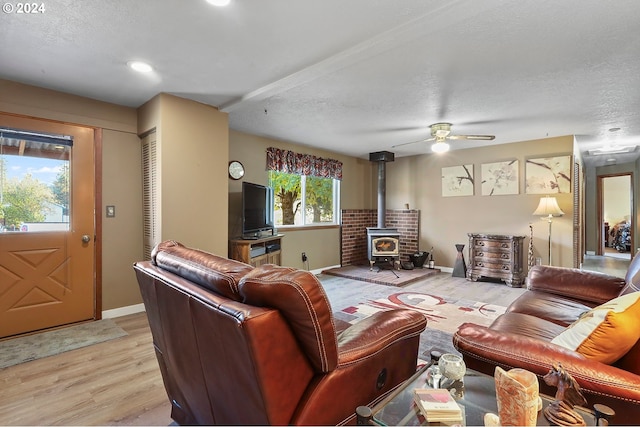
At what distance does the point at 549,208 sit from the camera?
176 inches

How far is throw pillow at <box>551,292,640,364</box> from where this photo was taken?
1187mm

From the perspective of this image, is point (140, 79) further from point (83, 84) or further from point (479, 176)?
point (479, 176)

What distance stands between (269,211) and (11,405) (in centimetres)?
307

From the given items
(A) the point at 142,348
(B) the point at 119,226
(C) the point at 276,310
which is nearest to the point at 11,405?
(A) the point at 142,348

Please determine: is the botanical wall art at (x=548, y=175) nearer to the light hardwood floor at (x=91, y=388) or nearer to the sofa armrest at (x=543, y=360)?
the sofa armrest at (x=543, y=360)

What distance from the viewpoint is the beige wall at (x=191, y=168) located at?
3.07m

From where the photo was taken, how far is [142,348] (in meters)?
2.60

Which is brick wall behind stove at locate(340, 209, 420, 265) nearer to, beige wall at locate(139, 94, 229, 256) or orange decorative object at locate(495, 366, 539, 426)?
beige wall at locate(139, 94, 229, 256)

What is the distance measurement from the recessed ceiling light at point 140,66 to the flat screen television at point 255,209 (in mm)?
1608

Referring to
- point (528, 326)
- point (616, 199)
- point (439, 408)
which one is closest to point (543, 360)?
point (439, 408)

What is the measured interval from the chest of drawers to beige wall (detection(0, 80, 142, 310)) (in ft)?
16.0

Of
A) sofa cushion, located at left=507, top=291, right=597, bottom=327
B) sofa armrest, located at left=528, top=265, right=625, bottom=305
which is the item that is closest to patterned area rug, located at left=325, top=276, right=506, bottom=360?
sofa cushion, located at left=507, top=291, right=597, bottom=327

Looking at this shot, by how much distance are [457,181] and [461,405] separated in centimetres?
520

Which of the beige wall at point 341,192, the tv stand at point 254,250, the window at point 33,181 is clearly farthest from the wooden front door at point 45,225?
the beige wall at point 341,192
